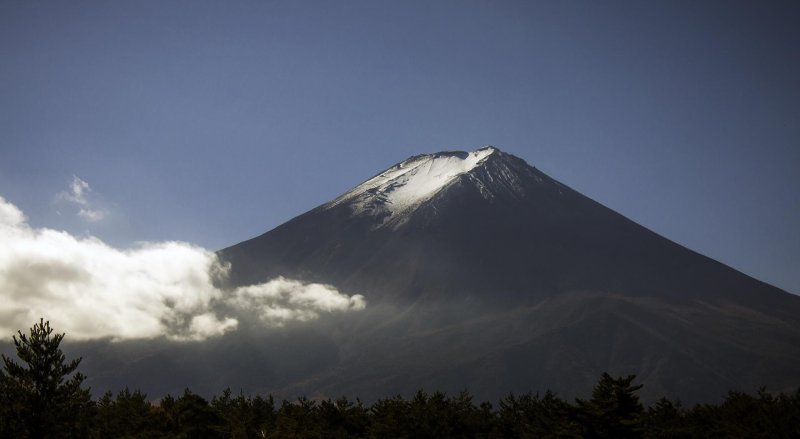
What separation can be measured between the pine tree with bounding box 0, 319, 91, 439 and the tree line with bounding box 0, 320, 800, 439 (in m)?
0.05

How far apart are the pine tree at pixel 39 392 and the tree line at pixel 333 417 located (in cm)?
5

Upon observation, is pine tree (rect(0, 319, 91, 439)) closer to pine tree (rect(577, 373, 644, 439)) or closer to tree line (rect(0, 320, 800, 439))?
tree line (rect(0, 320, 800, 439))

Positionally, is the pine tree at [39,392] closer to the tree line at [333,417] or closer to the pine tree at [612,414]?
the tree line at [333,417]

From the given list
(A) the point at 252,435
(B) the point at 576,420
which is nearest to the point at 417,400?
(A) the point at 252,435

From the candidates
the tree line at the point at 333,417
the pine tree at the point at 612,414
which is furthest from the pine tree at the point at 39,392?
the pine tree at the point at 612,414

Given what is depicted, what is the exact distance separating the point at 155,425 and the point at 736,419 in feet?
128

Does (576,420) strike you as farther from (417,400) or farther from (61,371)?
(61,371)

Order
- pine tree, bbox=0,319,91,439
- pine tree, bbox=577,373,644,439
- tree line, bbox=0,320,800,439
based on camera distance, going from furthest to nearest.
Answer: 1. pine tree, bbox=577,373,644,439
2. tree line, bbox=0,320,800,439
3. pine tree, bbox=0,319,91,439

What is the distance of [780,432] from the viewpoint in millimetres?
38312

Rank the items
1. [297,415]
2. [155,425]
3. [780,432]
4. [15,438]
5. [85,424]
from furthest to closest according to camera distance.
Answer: [297,415] < [155,425] < [85,424] < [780,432] < [15,438]

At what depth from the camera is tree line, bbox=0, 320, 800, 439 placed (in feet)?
118

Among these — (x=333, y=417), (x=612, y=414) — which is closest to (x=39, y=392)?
(x=333, y=417)

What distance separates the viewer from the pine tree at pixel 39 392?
35.2 m

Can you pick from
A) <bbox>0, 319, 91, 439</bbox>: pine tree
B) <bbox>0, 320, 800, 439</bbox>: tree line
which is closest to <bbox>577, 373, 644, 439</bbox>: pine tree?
<bbox>0, 320, 800, 439</bbox>: tree line
